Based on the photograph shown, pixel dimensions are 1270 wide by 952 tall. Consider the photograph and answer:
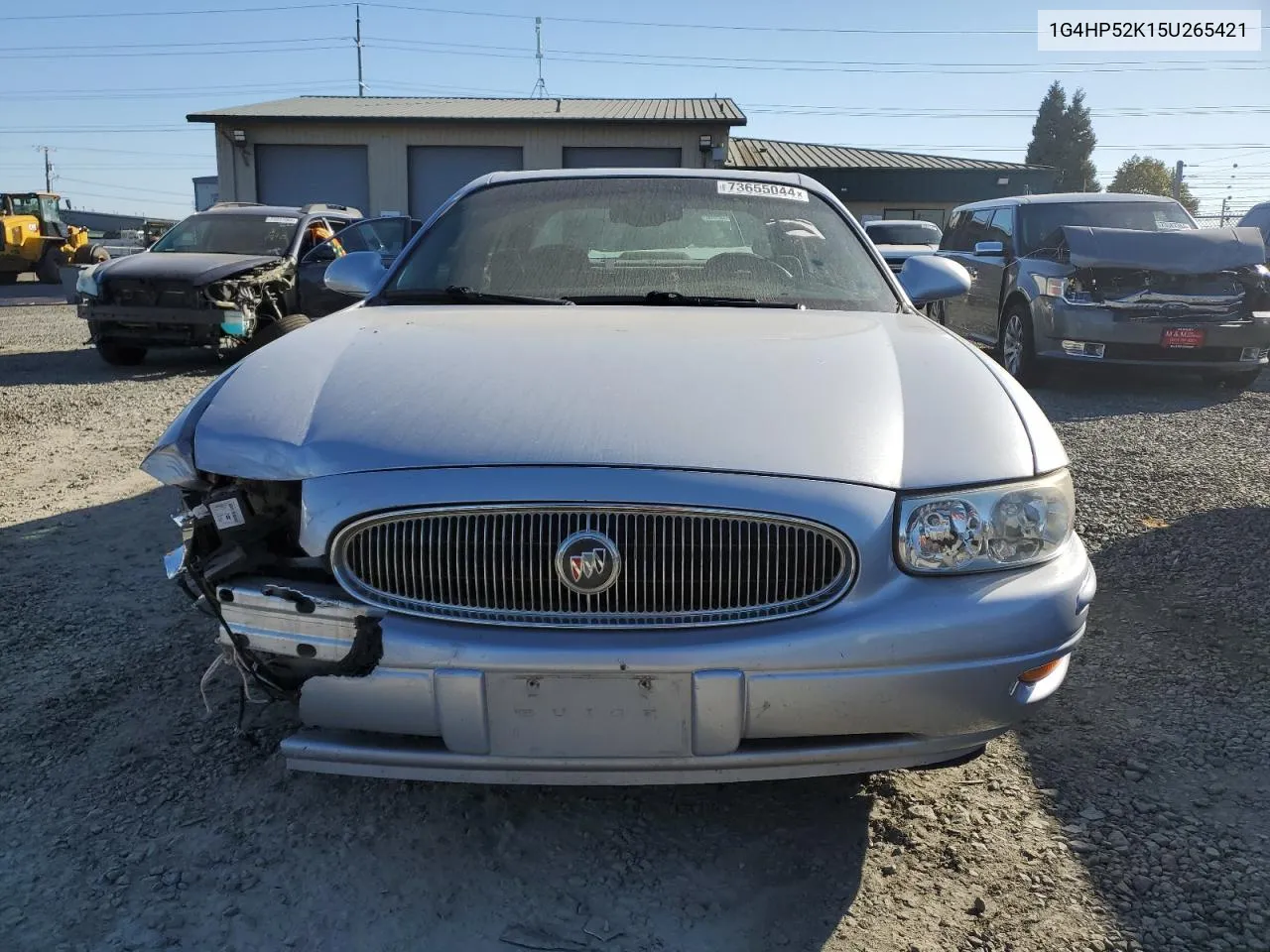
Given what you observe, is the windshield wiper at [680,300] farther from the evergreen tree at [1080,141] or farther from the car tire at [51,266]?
the evergreen tree at [1080,141]

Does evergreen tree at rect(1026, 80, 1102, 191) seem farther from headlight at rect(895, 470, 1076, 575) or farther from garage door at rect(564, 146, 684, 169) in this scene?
headlight at rect(895, 470, 1076, 575)

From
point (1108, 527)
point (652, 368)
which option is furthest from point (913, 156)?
point (652, 368)

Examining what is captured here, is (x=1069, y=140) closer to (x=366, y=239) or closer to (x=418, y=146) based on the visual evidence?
(x=418, y=146)

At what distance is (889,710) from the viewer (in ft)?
6.42

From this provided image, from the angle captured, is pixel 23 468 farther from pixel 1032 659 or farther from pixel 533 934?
pixel 1032 659

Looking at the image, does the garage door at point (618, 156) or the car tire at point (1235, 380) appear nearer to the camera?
the car tire at point (1235, 380)

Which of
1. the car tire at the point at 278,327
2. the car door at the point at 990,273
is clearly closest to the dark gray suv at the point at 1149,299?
the car door at the point at 990,273

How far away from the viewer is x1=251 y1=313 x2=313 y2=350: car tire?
9109 mm

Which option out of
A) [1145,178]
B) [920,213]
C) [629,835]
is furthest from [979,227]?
[1145,178]

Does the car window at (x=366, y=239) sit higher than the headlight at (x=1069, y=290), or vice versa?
the car window at (x=366, y=239)

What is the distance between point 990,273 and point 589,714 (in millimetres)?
8574

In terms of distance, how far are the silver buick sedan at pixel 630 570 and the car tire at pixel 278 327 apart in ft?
23.5

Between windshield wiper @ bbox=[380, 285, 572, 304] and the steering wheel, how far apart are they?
1.73 ft

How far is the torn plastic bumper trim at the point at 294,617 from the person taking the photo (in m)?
1.98
